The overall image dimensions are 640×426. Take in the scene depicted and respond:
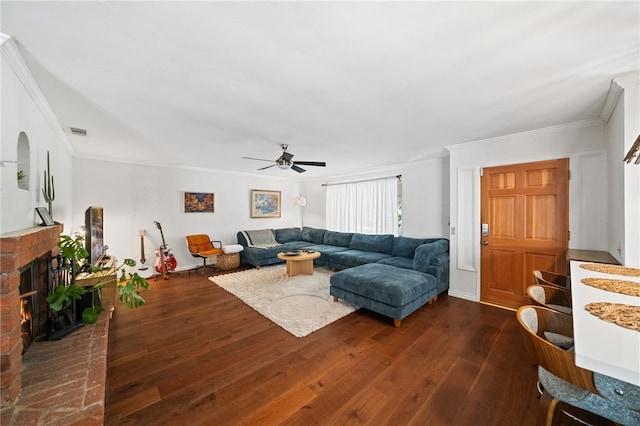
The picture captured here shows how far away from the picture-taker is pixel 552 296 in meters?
2.07

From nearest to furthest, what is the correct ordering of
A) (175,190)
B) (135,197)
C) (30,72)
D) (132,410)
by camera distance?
(132,410)
(30,72)
(135,197)
(175,190)

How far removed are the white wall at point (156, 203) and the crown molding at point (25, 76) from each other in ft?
6.55

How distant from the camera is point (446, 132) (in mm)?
3285

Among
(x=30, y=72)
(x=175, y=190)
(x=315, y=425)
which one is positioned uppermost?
(x=30, y=72)

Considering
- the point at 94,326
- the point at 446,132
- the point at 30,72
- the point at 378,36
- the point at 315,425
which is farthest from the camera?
the point at 446,132

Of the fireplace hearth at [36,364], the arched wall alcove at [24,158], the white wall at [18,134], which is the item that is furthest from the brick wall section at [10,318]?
the arched wall alcove at [24,158]

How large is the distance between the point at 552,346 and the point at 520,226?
113 inches

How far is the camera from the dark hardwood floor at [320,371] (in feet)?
5.54

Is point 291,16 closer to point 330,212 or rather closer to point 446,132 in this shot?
point 446,132

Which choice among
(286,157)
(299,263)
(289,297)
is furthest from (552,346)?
(299,263)

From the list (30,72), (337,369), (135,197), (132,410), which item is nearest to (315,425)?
(337,369)

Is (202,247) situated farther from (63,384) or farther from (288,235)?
(63,384)

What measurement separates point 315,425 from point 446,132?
3.43m

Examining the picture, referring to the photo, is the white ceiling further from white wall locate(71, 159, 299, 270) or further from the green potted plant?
white wall locate(71, 159, 299, 270)
